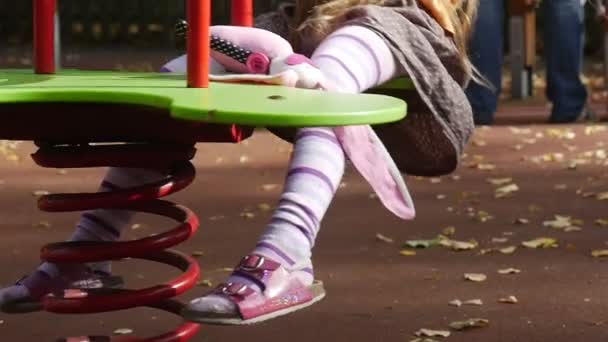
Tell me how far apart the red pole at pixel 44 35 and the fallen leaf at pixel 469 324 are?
1.55m

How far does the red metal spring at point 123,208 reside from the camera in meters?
3.41

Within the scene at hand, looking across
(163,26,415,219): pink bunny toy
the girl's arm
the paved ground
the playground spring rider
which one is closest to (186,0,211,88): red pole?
the playground spring rider

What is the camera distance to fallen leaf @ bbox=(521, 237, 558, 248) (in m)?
6.16

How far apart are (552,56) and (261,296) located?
8216mm

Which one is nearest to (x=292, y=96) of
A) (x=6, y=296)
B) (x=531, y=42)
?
(x=6, y=296)

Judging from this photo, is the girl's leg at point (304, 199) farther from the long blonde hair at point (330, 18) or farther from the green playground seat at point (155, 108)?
the long blonde hair at point (330, 18)

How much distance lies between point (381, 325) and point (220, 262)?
1.20 metres

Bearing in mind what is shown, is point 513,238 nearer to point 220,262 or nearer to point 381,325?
point 220,262

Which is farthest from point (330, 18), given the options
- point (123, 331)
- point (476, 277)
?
point (476, 277)

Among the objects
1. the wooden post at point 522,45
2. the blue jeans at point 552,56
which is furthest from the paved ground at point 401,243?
the wooden post at point 522,45

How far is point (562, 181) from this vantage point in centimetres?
788

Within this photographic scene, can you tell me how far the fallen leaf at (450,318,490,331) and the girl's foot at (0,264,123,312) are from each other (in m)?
1.39

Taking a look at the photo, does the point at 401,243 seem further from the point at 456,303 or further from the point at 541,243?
the point at 456,303

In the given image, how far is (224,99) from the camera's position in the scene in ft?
9.68
